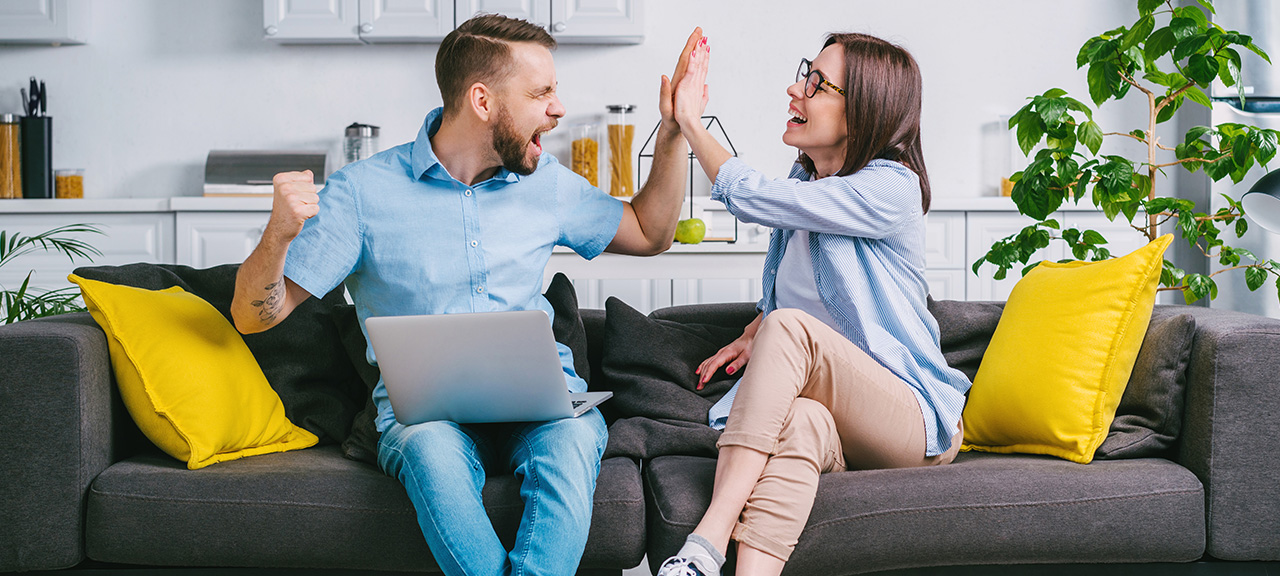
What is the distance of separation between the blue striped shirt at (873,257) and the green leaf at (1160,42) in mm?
820

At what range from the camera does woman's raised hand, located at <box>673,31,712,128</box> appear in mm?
1717


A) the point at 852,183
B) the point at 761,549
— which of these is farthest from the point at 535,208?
the point at 761,549

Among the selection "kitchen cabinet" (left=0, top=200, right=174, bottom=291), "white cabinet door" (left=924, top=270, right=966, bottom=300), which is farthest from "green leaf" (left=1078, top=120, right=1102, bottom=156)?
"kitchen cabinet" (left=0, top=200, right=174, bottom=291)

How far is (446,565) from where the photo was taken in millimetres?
1410

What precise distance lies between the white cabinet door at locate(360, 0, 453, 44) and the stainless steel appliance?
2717mm

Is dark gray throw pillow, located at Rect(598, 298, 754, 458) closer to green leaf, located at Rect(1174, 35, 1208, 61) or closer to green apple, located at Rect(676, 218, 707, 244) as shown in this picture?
green apple, located at Rect(676, 218, 707, 244)

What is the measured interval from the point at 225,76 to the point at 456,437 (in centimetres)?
262

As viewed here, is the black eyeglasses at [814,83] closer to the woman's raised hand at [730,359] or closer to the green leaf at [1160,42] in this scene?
the woman's raised hand at [730,359]

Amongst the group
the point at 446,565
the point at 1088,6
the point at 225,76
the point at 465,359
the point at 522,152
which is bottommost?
the point at 446,565

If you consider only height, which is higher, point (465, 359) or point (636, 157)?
point (636, 157)

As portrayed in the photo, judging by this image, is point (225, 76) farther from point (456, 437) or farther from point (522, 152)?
point (456, 437)

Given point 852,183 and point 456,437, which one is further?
point 852,183

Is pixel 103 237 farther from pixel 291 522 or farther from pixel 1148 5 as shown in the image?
pixel 1148 5

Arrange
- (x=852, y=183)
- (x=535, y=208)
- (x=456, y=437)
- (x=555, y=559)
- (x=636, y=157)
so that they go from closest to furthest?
(x=555, y=559)
(x=456, y=437)
(x=852, y=183)
(x=535, y=208)
(x=636, y=157)
